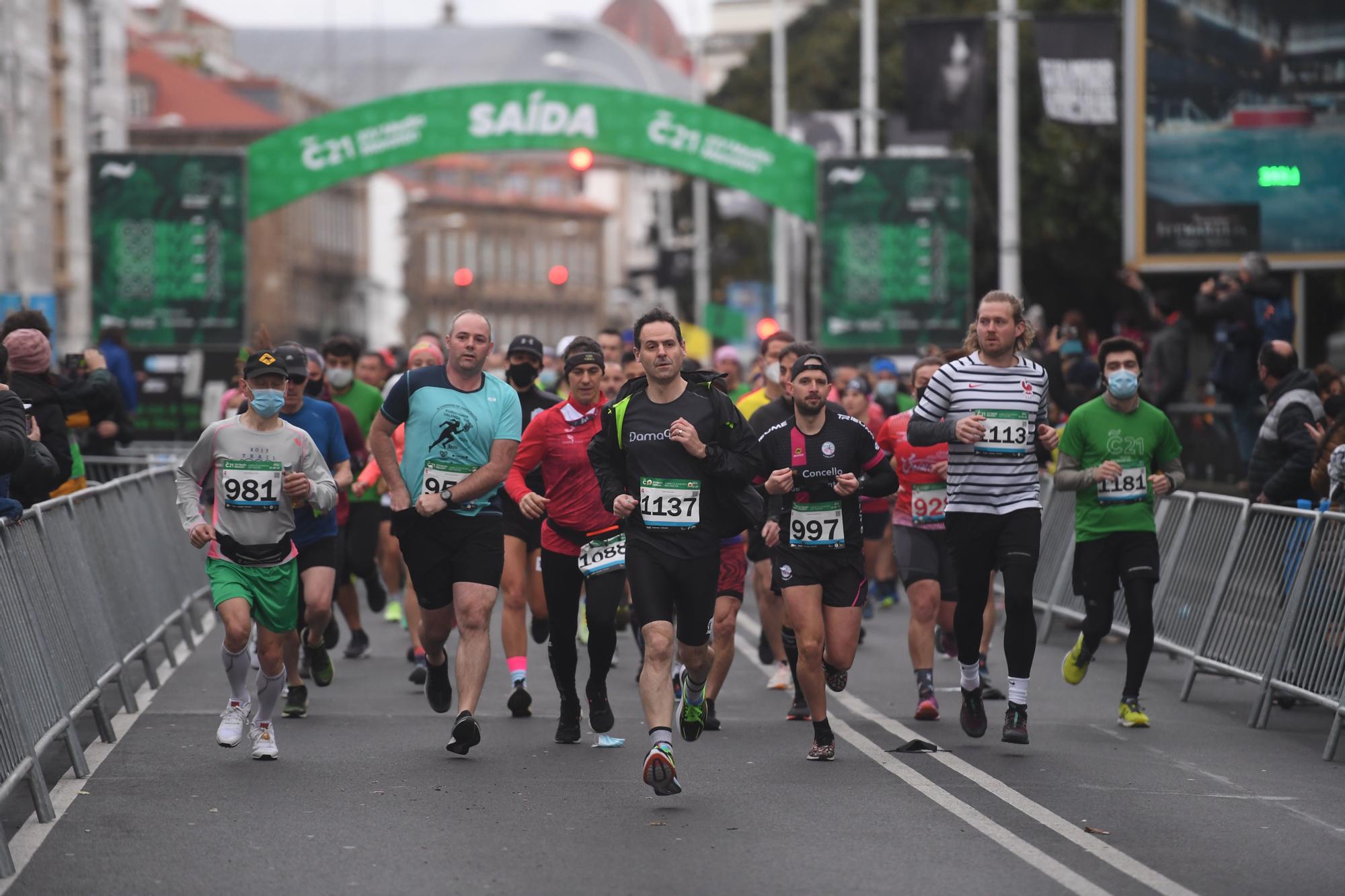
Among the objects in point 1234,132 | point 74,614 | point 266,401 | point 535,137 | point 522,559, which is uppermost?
point 535,137

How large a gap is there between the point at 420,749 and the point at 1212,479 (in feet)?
35.6

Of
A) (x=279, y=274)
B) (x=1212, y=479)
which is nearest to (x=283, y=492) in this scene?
(x=1212, y=479)

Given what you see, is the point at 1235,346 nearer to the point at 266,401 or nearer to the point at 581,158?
the point at 266,401

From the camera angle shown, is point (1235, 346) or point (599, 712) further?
point (1235, 346)

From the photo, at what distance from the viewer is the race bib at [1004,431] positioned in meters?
10.3

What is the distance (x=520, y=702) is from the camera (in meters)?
11.4

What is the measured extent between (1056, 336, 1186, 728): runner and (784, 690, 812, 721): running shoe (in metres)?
1.32

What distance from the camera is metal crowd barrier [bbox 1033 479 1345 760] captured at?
11180mm

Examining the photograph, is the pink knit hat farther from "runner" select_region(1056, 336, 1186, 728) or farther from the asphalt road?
"runner" select_region(1056, 336, 1186, 728)

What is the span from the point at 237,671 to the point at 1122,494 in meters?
4.37

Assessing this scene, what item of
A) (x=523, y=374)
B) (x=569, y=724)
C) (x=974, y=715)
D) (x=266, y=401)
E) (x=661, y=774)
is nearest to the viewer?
(x=661, y=774)

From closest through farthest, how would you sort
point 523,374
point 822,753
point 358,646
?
Result: point 822,753 → point 523,374 → point 358,646

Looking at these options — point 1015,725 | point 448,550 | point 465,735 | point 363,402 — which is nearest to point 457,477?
point 448,550

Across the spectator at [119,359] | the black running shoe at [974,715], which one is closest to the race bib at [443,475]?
the black running shoe at [974,715]
